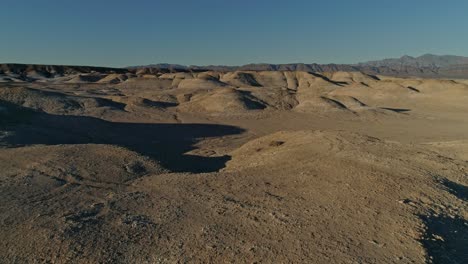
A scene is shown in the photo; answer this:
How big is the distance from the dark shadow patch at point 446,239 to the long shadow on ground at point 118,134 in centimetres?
969

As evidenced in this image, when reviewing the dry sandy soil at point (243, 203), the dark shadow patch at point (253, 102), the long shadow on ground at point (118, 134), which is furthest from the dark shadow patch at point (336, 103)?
the dry sandy soil at point (243, 203)

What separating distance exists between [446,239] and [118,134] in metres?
24.4

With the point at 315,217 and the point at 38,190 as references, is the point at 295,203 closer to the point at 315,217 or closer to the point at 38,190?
the point at 315,217

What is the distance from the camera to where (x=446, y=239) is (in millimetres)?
8836

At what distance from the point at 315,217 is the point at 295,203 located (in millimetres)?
909

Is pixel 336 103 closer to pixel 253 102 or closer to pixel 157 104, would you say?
pixel 253 102

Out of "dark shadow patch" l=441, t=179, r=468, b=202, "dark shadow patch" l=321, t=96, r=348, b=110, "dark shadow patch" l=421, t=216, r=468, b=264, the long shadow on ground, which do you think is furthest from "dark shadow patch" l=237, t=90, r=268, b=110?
"dark shadow patch" l=421, t=216, r=468, b=264

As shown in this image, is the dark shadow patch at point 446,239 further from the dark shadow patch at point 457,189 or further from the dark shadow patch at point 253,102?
the dark shadow patch at point 253,102

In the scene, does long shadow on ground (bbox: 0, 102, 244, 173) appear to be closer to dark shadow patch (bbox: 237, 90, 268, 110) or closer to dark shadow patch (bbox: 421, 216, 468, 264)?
dark shadow patch (bbox: 421, 216, 468, 264)

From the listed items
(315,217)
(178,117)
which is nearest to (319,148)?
(315,217)

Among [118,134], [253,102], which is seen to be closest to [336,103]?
[253,102]

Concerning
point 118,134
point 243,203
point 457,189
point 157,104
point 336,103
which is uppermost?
point 243,203

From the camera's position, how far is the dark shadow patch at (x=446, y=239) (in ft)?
26.7

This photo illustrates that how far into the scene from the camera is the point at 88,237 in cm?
841
